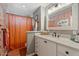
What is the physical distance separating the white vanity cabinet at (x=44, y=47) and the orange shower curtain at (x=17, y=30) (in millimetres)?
244

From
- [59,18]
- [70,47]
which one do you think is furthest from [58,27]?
[70,47]

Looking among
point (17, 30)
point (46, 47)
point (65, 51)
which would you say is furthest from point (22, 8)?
point (65, 51)

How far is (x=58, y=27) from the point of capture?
1.49 meters

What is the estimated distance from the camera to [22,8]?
1.38 metres

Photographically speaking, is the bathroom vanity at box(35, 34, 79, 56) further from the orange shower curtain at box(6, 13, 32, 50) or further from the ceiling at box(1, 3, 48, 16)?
the ceiling at box(1, 3, 48, 16)

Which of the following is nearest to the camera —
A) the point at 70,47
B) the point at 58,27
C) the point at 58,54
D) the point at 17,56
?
the point at 70,47

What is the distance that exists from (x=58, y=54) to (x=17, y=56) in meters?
0.58

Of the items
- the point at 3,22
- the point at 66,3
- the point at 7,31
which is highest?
the point at 66,3

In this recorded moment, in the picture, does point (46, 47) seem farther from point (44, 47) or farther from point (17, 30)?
point (17, 30)

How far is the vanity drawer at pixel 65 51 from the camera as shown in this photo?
1040mm

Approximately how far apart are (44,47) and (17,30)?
51 centimetres

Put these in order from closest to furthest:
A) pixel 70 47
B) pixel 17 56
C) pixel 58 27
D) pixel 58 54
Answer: pixel 70 47, pixel 58 54, pixel 17 56, pixel 58 27

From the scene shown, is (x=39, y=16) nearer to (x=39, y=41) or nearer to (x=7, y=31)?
(x=39, y=41)

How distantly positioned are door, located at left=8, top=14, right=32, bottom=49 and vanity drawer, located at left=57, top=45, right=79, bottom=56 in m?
0.51
